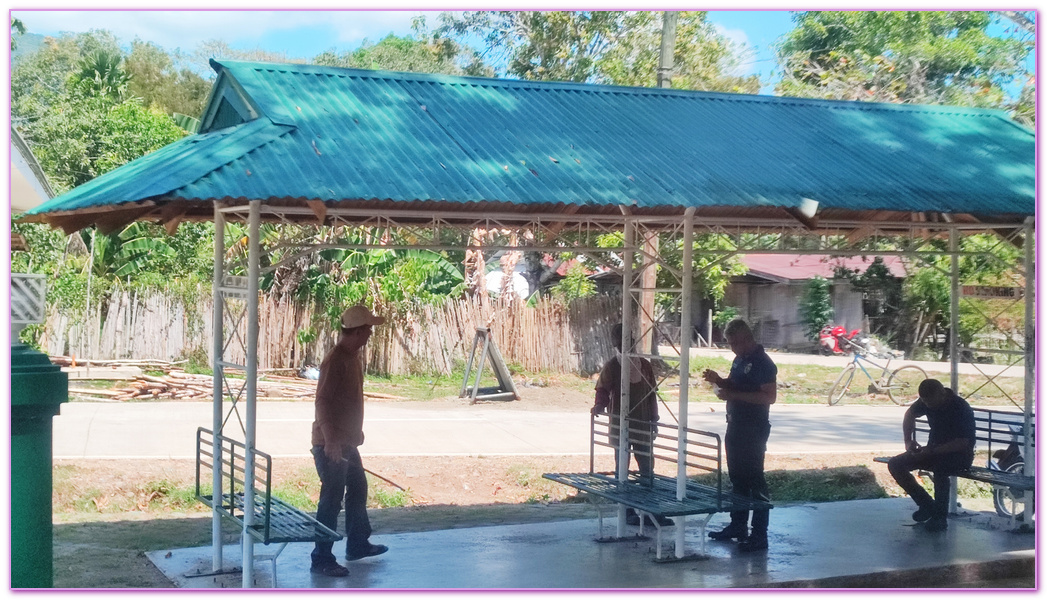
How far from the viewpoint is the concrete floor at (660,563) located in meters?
7.21

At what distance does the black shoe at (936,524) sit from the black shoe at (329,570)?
4.70 m

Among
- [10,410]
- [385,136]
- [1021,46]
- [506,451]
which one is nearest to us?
[10,410]

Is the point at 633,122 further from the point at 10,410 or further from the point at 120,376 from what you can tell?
the point at 120,376

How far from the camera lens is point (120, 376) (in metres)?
17.7

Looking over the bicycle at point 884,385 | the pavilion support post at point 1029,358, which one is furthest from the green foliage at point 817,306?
the pavilion support post at point 1029,358

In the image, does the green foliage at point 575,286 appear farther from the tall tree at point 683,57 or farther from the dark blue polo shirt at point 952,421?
the dark blue polo shirt at point 952,421

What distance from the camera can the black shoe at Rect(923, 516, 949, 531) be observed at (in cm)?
894

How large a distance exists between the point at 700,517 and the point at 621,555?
1.70 m

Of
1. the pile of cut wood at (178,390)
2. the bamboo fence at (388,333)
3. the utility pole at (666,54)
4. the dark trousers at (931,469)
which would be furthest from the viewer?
the bamboo fence at (388,333)

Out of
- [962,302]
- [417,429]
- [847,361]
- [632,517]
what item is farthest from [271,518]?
[847,361]

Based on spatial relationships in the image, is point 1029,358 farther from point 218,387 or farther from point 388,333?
point 388,333

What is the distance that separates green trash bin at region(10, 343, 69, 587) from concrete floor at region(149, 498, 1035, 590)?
3.18 meters

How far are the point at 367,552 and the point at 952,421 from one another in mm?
4681

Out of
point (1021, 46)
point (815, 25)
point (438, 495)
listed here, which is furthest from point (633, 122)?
point (815, 25)
